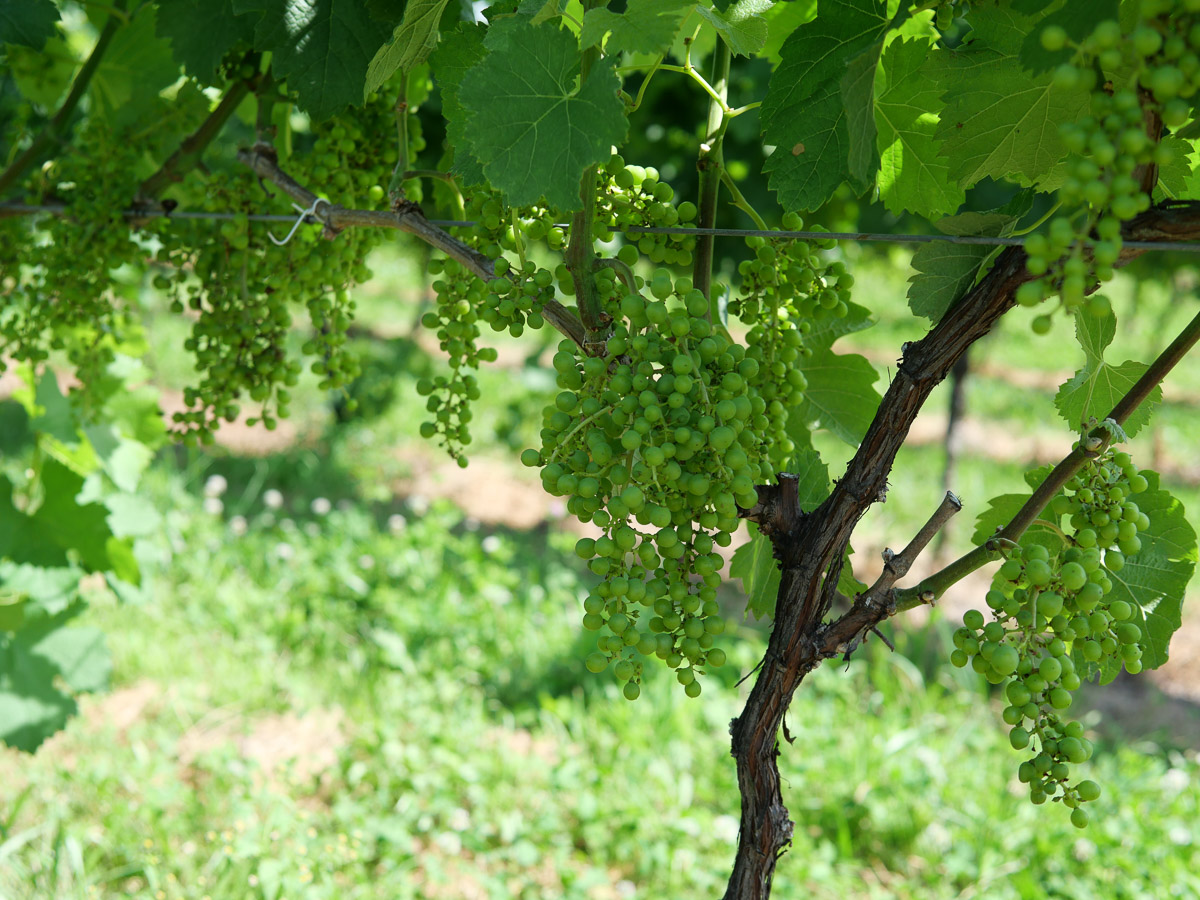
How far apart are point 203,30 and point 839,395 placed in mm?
1110

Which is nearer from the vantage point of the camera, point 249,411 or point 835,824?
point 835,824

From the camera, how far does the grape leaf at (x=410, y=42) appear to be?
Answer: 3.34ft

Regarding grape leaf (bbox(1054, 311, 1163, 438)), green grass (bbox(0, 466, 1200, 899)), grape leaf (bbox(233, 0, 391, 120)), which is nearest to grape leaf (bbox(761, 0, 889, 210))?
grape leaf (bbox(1054, 311, 1163, 438))

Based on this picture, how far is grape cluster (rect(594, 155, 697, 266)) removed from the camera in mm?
1046

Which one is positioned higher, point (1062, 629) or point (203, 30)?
point (203, 30)

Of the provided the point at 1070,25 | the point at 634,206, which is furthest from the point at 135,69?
the point at 1070,25

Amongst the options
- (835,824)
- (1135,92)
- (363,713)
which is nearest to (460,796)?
(363,713)

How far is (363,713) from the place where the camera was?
12.3ft

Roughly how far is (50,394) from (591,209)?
1932 millimetres

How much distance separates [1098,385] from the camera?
1106mm

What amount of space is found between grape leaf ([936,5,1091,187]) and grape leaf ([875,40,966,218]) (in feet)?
0.19

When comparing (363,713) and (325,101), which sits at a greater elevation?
(363,713)

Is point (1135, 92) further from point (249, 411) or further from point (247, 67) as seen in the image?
point (249, 411)

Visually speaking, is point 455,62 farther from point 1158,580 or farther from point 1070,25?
point 1158,580
